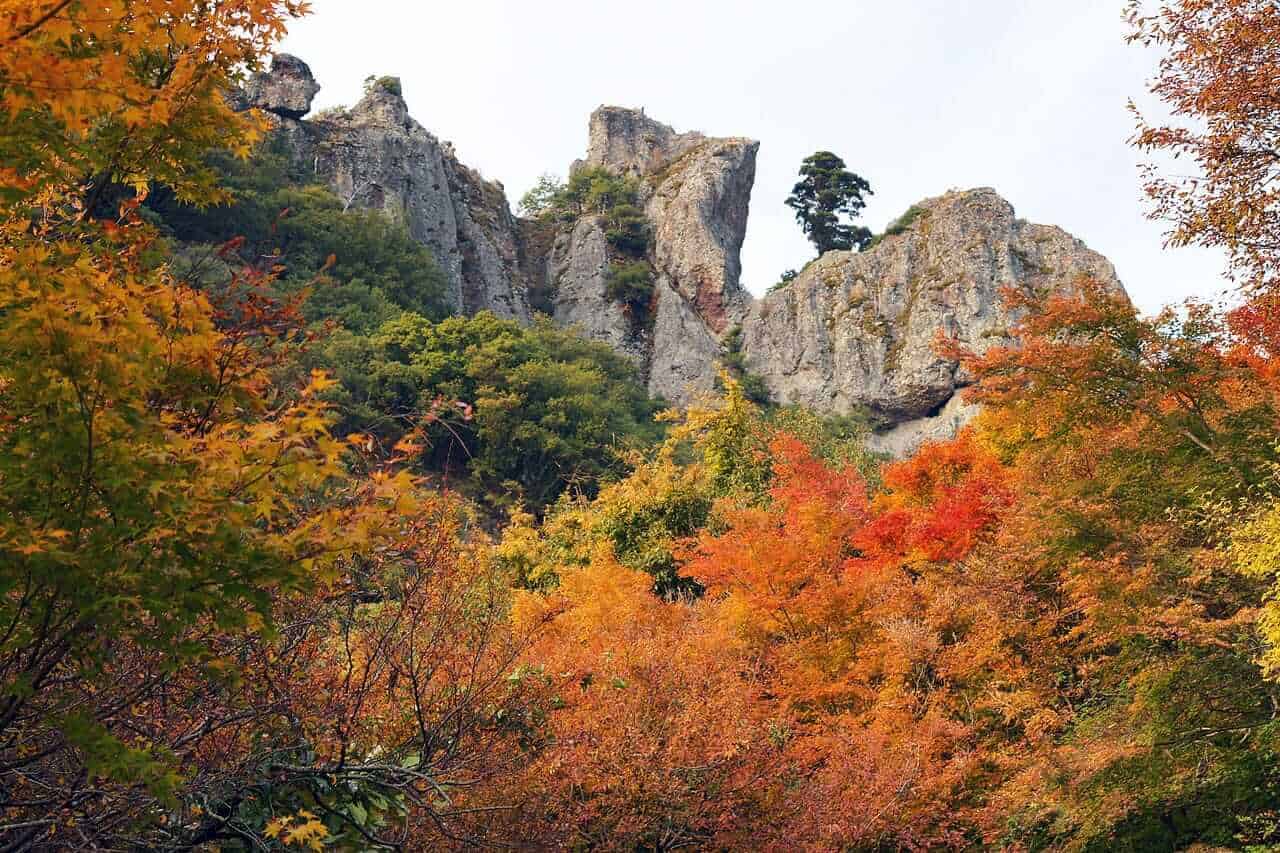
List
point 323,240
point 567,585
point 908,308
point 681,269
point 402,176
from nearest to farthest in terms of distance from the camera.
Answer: point 567,585 < point 323,240 < point 908,308 < point 402,176 < point 681,269

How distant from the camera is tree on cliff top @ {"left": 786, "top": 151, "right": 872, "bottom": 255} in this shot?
5281 centimetres

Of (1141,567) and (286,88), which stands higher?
(286,88)

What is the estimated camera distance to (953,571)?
12953mm

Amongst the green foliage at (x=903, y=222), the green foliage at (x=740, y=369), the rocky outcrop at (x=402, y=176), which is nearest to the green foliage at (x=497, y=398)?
the rocky outcrop at (x=402, y=176)

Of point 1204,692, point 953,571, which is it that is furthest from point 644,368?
point 1204,692

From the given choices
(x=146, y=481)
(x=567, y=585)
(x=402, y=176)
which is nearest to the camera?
(x=146, y=481)

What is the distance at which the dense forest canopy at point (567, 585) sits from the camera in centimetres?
306

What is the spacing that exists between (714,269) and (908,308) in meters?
10.1

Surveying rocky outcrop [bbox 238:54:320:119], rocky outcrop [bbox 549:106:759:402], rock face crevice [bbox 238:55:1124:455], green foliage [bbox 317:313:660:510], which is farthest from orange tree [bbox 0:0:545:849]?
rocky outcrop [bbox 238:54:320:119]

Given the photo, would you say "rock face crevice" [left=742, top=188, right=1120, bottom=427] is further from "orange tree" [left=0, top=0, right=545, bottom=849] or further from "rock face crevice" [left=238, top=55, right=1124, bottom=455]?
"orange tree" [left=0, top=0, right=545, bottom=849]

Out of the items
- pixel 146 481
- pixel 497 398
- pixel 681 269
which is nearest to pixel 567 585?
pixel 146 481

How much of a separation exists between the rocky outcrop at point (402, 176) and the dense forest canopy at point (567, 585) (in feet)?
85.6

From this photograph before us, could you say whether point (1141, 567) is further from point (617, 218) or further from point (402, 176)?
point (617, 218)

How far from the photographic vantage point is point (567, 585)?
16047mm
